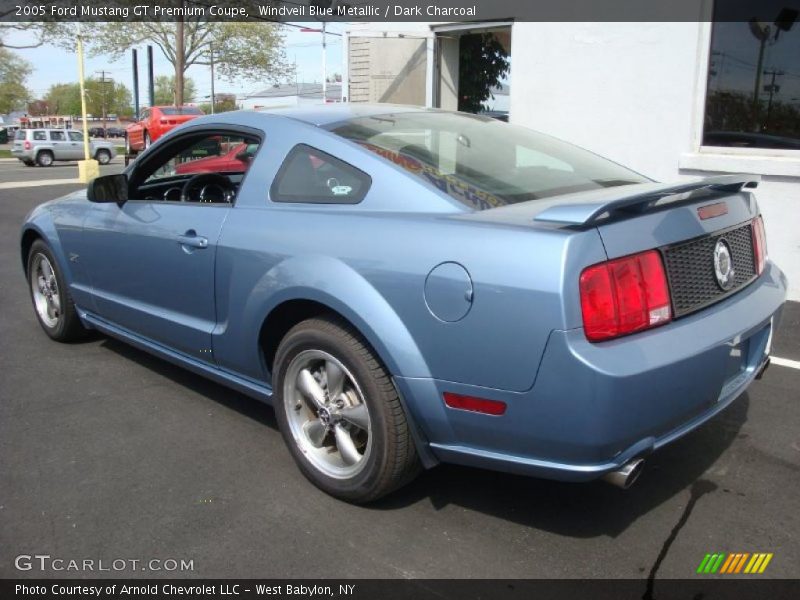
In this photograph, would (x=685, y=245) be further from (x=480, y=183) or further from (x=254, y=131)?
(x=254, y=131)

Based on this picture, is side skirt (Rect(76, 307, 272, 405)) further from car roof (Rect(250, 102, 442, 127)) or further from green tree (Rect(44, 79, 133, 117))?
green tree (Rect(44, 79, 133, 117))

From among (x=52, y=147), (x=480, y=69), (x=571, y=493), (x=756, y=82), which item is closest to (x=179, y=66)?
(x=52, y=147)

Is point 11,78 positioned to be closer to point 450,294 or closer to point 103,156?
point 103,156

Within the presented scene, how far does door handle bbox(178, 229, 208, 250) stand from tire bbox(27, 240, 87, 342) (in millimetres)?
1598

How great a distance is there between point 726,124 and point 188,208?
529cm

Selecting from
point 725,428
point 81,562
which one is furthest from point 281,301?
point 725,428

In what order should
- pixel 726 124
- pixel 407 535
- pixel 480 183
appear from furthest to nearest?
pixel 726 124 < pixel 480 183 < pixel 407 535

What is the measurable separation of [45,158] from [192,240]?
32.7m

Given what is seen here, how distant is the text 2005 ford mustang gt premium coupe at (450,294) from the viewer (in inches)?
90.2

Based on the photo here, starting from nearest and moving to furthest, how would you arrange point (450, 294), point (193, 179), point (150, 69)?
point (450, 294) < point (193, 179) < point (150, 69)

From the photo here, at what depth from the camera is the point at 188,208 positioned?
11.9 feet

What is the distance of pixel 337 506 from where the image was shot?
295 cm

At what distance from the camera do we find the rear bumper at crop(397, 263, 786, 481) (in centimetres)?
223

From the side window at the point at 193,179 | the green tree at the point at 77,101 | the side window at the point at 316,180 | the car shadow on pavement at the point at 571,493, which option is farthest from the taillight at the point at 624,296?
the green tree at the point at 77,101
